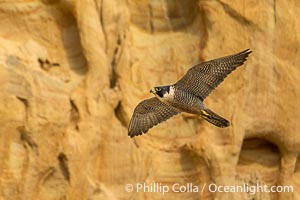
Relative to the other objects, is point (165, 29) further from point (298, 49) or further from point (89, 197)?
point (89, 197)

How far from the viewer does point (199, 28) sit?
5.20 meters

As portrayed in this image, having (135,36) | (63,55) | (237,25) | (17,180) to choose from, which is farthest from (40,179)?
(237,25)

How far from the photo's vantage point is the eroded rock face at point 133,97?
459cm

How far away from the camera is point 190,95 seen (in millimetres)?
4094

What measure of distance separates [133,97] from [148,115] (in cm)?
76

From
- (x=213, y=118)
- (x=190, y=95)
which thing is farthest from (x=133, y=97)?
(x=213, y=118)

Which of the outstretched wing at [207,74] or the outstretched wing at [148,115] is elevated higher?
the outstretched wing at [207,74]

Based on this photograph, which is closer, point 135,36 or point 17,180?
point 17,180

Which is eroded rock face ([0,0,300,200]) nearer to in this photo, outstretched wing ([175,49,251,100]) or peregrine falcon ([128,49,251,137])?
peregrine falcon ([128,49,251,137])

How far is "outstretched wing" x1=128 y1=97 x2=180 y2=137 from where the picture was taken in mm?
4195

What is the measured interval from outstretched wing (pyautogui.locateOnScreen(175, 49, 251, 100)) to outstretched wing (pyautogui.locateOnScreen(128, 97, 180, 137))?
14 cm

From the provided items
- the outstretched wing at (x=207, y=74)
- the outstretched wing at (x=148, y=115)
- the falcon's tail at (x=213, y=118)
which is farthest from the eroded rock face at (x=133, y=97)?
the falcon's tail at (x=213, y=118)

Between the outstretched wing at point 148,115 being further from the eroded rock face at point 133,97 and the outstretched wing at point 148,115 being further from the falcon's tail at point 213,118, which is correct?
the eroded rock face at point 133,97

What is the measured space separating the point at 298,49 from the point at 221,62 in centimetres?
136
